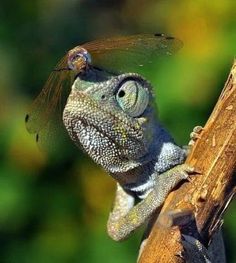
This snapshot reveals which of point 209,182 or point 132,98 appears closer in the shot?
point 209,182

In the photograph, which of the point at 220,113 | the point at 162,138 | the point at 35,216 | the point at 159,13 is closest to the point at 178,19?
the point at 159,13

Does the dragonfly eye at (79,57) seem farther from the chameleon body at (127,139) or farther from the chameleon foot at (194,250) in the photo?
the chameleon foot at (194,250)

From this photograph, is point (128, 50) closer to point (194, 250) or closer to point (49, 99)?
point (49, 99)

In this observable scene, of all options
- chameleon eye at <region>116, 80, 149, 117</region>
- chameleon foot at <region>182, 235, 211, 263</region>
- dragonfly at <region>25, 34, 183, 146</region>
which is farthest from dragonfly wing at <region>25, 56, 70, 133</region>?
chameleon foot at <region>182, 235, 211, 263</region>

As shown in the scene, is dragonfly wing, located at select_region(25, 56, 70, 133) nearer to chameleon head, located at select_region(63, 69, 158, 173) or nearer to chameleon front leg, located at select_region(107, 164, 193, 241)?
chameleon head, located at select_region(63, 69, 158, 173)

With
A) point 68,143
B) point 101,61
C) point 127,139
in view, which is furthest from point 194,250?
point 68,143

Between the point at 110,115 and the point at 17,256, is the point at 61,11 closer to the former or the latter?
the point at 17,256
